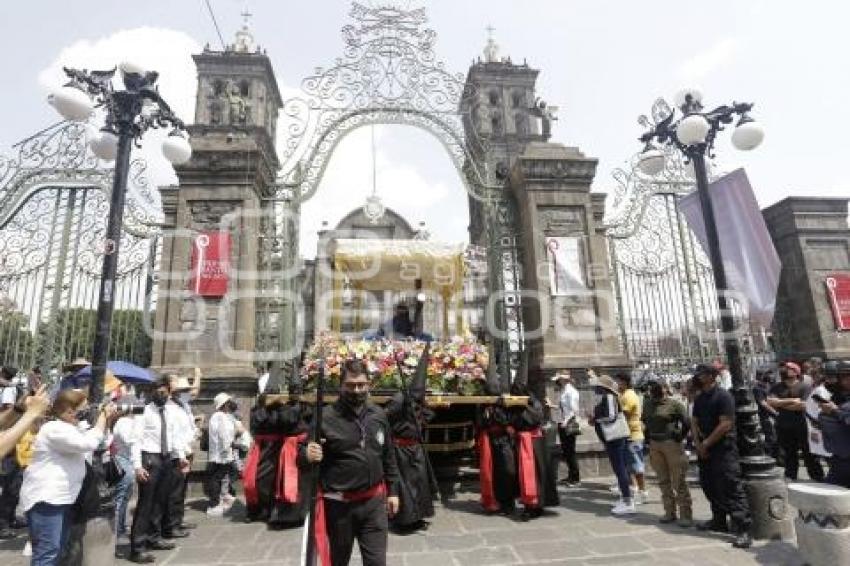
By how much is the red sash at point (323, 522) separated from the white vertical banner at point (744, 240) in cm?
684

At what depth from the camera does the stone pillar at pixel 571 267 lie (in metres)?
10.8

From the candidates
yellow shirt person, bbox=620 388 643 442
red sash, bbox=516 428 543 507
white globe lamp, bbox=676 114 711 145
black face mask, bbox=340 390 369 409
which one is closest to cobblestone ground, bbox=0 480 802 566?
red sash, bbox=516 428 543 507

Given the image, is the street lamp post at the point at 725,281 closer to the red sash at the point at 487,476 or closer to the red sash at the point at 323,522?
the red sash at the point at 487,476

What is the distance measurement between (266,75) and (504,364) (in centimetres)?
4634

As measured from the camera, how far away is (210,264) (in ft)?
34.0

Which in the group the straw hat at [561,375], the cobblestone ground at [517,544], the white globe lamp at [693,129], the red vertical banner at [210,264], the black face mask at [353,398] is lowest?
the cobblestone ground at [517,544]

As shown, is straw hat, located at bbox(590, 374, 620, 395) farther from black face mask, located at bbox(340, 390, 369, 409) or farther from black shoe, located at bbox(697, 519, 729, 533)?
black face mask, located at bbox(340, 390, 369, 409)

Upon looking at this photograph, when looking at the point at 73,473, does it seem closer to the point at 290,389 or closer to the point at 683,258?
the point at 290,389

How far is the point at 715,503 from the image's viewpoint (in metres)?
5.88

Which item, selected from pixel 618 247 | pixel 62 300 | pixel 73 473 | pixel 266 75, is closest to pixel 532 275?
pixel 618 247

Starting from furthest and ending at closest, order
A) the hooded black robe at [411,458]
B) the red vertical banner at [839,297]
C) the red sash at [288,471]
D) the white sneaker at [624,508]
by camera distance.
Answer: the red vertical banner at [839,297], the white sneaker at [624,508], the red sash at [288,471], the hooded black robe at [411,458]

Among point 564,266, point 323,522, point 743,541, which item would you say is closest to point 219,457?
point 323,522

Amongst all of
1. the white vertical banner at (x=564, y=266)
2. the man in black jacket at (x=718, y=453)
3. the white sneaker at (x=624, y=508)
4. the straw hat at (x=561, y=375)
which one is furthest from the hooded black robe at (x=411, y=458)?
the white vertical banner at (x=564, y=266)

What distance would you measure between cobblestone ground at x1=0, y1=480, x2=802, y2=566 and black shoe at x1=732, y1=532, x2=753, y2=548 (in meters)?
0.08
